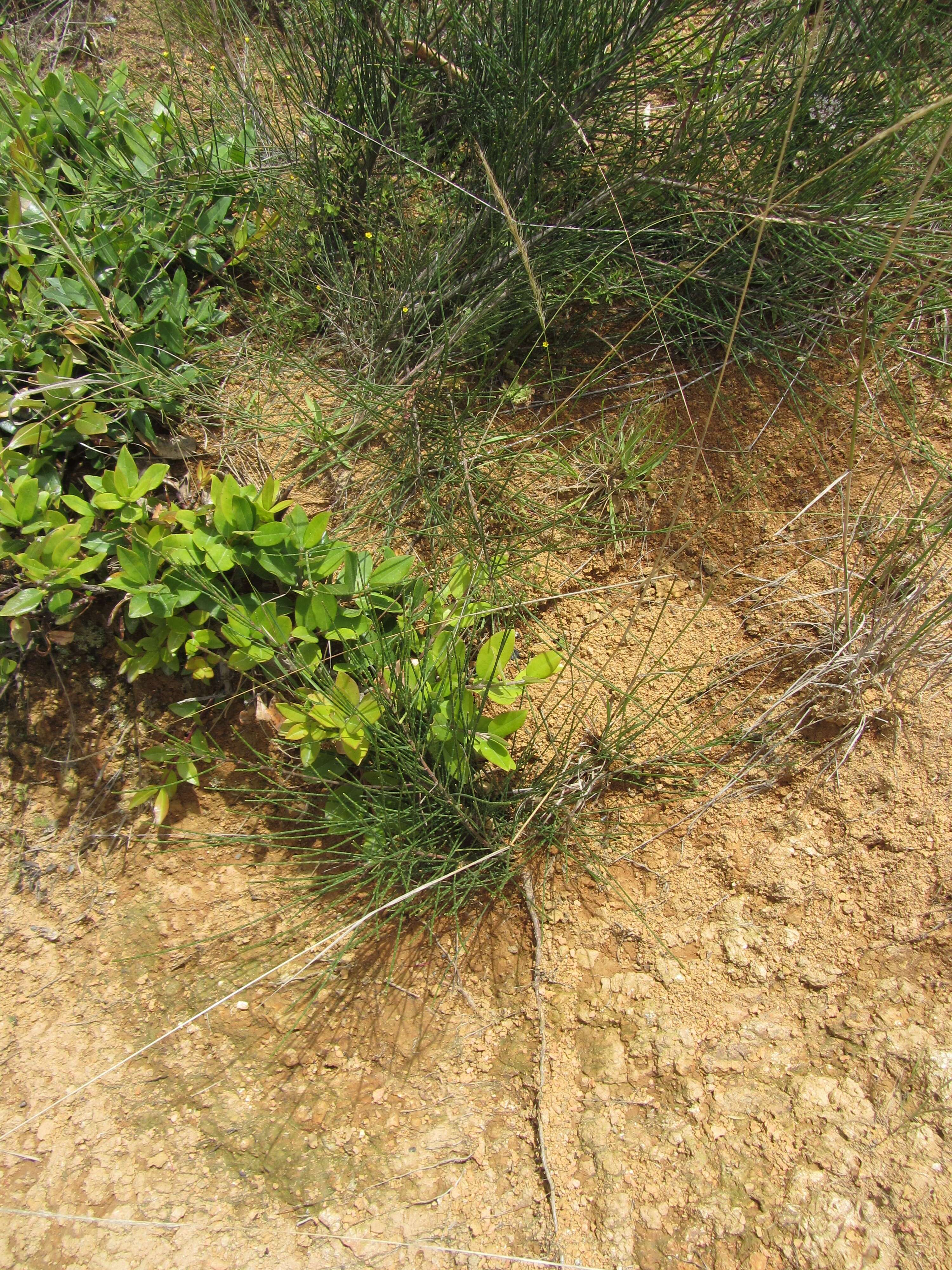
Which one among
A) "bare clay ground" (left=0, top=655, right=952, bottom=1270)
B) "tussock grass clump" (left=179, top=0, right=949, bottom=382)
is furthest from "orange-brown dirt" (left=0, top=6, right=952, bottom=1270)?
"tussock grass clump" (left=179, top=0, right=949, bottom=382)

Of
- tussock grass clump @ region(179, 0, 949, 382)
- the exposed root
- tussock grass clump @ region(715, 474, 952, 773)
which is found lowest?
the exposed root

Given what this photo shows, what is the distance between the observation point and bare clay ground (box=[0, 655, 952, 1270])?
3.85 feet

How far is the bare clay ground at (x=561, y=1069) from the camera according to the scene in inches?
46.2

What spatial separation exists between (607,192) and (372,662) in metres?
1.18

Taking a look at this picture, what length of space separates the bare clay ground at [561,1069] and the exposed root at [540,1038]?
0.5 inches

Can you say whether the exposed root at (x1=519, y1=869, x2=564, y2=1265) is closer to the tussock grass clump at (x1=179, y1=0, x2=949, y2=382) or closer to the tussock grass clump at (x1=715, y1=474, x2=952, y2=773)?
the tussock grass clump at (x1=715, y1=474, x2=952, y2=773)

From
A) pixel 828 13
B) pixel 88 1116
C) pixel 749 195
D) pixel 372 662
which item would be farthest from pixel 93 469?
pixel 828 13

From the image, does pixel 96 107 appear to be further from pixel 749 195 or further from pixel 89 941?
pixel 89 941

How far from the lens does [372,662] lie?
5.08ft

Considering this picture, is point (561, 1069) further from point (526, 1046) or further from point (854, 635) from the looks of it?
point (854, 635)

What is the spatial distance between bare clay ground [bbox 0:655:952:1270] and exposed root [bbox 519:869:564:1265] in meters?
0.01

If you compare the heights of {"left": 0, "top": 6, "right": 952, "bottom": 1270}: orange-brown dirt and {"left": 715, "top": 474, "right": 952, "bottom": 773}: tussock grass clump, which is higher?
{"left": 715, "top": 474, "right": 952, "bottom": 773}: tussock grass clump

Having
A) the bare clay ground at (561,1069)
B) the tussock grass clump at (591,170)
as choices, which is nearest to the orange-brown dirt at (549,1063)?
the bare clay ground at (561,1069)

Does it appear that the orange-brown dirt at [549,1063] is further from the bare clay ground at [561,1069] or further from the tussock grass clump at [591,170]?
the tussock grass clump at [591,170]
